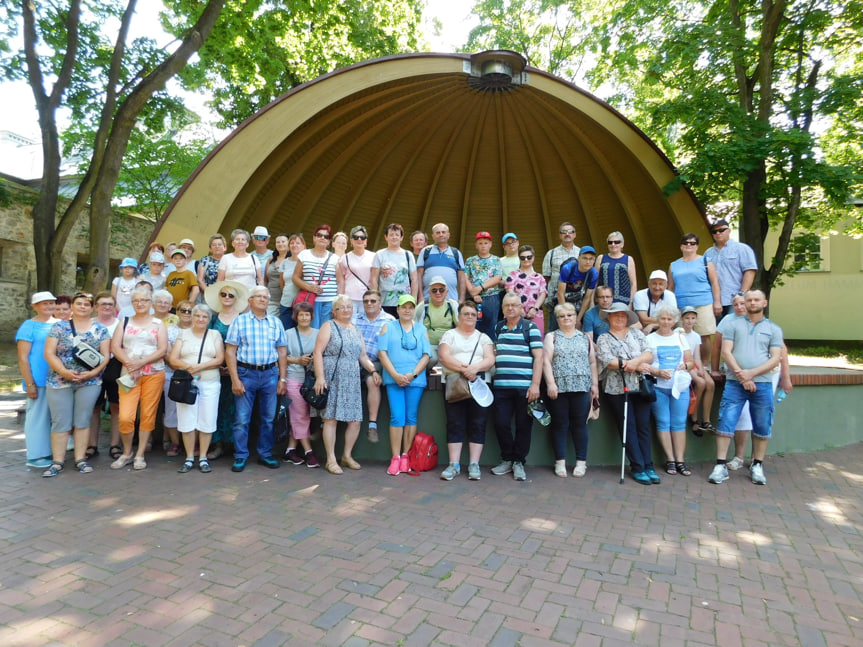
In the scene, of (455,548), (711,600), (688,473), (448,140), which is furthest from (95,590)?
(448,140)

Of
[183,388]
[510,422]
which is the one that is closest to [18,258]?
[183,388]

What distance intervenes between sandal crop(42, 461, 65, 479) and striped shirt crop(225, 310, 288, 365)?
2.02 meters

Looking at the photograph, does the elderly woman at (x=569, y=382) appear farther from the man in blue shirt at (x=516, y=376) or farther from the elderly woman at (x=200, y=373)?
the elderly woman at (x=200, y=373)

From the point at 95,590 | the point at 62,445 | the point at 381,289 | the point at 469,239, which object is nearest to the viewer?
the point at 95,590

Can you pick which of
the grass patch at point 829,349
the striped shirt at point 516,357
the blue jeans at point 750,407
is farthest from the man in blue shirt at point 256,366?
the grass patch at point 829,349

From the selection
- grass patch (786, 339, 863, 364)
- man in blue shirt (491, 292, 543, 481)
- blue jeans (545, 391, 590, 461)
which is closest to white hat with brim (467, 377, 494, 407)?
man in blue shirt (491, 292, 543, 481)

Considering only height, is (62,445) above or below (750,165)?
below

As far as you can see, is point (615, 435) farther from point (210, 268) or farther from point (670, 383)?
point (210, 268)

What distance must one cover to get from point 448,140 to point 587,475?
26.6ft

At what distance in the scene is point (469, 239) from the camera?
12.7 metres

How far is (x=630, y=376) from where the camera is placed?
5.35m

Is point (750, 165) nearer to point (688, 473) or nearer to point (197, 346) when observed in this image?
point (688, 473)

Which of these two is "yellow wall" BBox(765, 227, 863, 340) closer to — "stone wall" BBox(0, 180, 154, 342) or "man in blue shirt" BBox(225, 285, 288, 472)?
"man in blue shirt" BBox(225, 285, 288, 472)

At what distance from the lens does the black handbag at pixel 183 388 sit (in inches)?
202
